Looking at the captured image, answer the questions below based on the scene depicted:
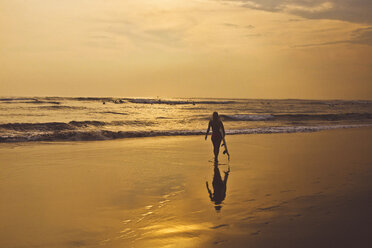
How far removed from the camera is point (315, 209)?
7.03 m

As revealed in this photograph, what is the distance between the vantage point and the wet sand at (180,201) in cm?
565

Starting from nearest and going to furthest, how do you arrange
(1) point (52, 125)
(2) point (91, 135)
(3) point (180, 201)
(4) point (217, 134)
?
(3) point (180, 201) → (4) point (217, 134) → (2) point (91, 135) → (1) point (52, 125)

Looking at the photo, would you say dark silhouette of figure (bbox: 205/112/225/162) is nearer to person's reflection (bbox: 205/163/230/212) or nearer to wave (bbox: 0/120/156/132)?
person's reflection (bbox: 205/163/230/212)

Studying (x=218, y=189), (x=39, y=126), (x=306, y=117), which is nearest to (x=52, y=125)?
(x=39, y=126)

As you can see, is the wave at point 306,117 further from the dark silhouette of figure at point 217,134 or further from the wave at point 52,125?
the dark silhouette of figure at point 217,134

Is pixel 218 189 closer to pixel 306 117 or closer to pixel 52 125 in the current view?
pixel 52 125

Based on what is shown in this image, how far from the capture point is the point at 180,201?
7719mm

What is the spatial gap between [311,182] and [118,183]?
5.09 meters

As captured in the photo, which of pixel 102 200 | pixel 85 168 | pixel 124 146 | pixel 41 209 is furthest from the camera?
pixel 124 146

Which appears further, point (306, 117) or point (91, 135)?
point (306, 117)

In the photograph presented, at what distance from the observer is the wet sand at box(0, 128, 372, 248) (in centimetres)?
565

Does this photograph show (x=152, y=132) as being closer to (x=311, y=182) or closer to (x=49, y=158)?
(x=49, y=158)

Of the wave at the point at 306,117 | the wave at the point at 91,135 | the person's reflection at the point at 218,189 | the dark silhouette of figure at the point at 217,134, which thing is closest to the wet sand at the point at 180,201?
the person's reflection at the point at 218,189

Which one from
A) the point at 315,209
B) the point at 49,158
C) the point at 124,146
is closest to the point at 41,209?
the point at 315,209
